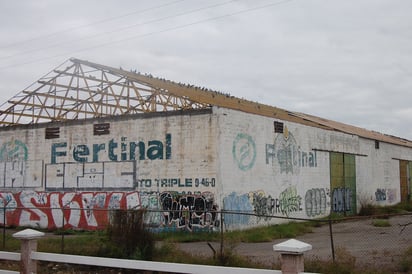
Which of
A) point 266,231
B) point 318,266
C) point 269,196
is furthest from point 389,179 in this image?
point 318,266

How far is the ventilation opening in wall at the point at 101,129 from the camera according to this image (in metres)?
23.2

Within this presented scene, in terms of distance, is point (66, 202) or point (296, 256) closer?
point (296, 256)

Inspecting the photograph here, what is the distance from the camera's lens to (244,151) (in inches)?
859

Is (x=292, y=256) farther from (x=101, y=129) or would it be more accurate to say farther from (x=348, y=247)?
(x=101, y=129)

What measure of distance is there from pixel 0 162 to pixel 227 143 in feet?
42.1

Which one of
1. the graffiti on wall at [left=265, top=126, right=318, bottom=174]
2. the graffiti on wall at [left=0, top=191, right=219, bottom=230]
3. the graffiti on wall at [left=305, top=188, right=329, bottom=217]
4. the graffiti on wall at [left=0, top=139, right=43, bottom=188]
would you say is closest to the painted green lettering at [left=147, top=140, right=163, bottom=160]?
the graffiti on wall at [left=0, top=191, right=219, bottom=230]

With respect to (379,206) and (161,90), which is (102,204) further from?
(379,206)

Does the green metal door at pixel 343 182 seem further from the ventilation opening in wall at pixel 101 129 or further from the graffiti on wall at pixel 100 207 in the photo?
the ventilation opening in wall at pixel 101 129

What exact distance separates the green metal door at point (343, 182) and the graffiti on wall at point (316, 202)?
1191mm

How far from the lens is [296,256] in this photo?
7.62m

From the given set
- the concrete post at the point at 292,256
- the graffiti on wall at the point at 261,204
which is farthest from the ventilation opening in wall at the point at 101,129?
the concrete post at the point at 292,256

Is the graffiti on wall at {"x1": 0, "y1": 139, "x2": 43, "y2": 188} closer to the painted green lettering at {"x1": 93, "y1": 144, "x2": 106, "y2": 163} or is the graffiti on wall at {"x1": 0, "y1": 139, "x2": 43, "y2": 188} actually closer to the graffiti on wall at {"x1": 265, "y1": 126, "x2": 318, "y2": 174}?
the painted green lettering at {"x1": 93, "y1": 144, "x2": 106, "y2": 163}

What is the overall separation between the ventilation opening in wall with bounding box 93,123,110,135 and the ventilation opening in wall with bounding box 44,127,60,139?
225 centimetres

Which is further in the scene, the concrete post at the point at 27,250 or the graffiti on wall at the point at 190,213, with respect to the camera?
the graffiti on wall at the point at 190,213
